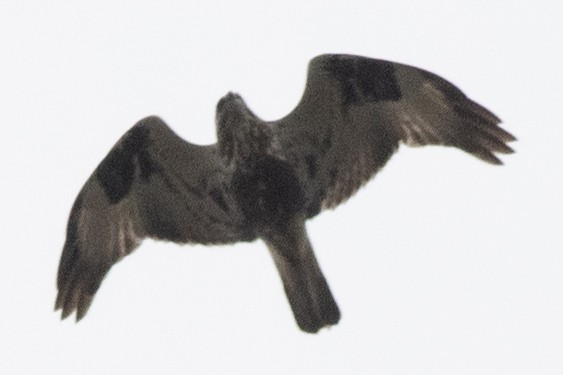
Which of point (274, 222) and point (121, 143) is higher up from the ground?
point (121, 143)

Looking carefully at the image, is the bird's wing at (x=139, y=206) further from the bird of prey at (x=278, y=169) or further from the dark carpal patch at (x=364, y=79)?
the dark carpal patch at (x=364, y=79)

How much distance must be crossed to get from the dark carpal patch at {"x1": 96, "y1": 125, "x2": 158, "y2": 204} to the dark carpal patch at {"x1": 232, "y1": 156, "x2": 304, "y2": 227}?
0.77 metres

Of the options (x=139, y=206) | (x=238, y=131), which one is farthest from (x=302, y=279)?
(x=139, y=206)

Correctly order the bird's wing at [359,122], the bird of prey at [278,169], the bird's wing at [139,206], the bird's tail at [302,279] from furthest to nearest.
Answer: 1. the bird's wing at [139,206]
2. the bird's wing at [359,122]
3. the bird of prey at [278,169]
4. the bird's tail at [302,279]

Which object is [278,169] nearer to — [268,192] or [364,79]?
[268,192]

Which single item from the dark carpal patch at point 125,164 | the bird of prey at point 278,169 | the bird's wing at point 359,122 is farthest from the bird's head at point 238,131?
the dark carpal patch at point 125,164

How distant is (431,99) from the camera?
926 cm

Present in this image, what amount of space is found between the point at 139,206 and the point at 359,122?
1757mm

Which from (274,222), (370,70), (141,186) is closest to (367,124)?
(370,70)

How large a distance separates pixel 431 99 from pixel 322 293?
65.5 inches

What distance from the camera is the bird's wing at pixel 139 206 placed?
Result: 9219 mm

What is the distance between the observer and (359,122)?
9.21 meters

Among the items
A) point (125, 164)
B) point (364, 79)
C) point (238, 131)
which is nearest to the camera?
point (238, 131)

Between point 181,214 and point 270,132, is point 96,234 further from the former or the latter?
point 270,132
